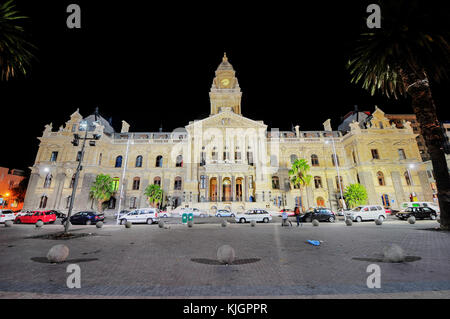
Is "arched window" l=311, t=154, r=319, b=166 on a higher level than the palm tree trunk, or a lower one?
higher

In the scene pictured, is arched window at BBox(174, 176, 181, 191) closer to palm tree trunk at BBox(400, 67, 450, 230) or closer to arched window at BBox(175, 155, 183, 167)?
arched window at BBox(175, 155, 183, 167)

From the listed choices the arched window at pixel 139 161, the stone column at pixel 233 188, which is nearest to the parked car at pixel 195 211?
the stone column at pixel 233 188

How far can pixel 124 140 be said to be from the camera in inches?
1689

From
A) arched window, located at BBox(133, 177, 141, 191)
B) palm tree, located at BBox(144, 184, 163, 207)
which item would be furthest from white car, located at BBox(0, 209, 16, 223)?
arched window, located at BBox(133, 177, 141, 191)

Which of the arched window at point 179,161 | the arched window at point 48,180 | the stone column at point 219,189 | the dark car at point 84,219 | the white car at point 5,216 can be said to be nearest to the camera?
the dark car at point 84,219

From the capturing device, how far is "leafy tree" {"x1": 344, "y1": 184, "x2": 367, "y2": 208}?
32.6 m

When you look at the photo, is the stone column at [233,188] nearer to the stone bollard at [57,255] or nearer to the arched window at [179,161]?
the arched window at [179,161]

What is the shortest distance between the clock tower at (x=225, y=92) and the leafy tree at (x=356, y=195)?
28526 mm

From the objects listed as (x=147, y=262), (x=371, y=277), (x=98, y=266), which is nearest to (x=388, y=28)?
(x=371, y=277)

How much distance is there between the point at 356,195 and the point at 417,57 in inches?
1013

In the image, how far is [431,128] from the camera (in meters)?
13.2

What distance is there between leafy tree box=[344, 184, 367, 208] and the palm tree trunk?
21.2 meters

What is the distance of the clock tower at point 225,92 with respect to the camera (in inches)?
1913
